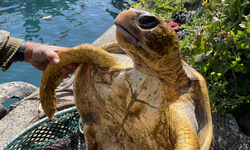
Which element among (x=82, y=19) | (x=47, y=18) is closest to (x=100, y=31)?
(x=82, y=19)

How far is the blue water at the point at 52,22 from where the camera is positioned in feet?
17.8

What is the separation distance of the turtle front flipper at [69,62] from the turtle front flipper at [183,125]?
0.44 meters

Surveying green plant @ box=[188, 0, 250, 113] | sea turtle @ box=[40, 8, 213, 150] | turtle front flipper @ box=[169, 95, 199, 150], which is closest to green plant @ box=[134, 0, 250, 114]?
green plant @ box=[188, 0, 250, 113]

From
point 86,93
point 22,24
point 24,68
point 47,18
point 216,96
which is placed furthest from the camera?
point 47,18

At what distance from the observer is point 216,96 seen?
177 cm

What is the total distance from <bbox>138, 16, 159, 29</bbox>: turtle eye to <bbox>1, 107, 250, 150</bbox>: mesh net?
129 centimetres

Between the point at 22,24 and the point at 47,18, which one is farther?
the point at 47,18

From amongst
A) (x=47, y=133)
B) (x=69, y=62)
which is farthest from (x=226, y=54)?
(x=47, y=133)

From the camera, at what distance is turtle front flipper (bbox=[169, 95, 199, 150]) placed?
0.83m

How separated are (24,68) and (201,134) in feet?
18.0

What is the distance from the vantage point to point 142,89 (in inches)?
40.4

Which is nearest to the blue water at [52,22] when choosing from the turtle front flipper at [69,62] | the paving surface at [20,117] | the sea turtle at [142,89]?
the paving surface at [20,117]

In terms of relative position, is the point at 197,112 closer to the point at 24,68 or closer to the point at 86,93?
the point at 86,93

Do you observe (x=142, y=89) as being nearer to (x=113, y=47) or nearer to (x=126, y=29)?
(x=126, y=29)
